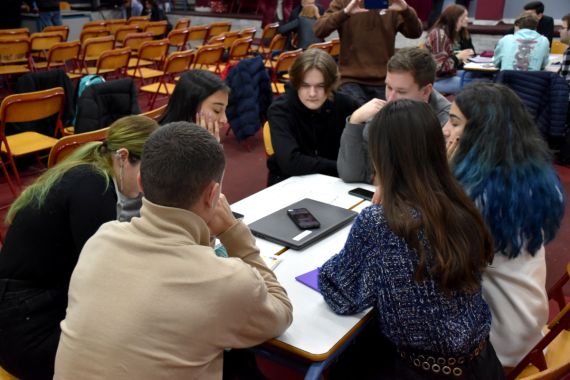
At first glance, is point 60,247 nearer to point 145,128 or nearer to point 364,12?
point 145,128

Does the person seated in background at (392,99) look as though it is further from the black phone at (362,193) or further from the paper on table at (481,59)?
the paper on table at (481,59)

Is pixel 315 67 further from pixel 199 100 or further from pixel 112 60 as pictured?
pixel 112 60

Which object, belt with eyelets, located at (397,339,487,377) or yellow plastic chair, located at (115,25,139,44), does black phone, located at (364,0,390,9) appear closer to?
belt with eyelets, located at (397,339,487,377)

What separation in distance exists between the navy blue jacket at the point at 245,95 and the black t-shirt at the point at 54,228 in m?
3.45

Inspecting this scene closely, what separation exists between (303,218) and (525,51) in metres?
4.10

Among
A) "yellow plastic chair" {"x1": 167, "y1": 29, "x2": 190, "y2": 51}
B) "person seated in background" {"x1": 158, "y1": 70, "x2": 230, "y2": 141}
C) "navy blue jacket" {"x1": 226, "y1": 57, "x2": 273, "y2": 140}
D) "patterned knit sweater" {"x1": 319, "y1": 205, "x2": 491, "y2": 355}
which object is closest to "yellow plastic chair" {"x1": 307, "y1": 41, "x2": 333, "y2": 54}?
"navy blue jacket" {"x1": 226, "y1": 57, "x2": 273, "y2": 140}

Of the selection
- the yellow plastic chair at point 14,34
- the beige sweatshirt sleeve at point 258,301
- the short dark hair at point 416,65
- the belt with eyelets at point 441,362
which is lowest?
the belt with eyelets at point 441,362

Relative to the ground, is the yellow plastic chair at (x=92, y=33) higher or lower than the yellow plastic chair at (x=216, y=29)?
higher

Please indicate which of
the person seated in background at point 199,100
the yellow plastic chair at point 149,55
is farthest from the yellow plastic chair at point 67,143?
the yellow plastic chair at point 149,55

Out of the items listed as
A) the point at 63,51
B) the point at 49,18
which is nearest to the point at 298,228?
the point at 63,51

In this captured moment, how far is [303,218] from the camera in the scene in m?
2.03

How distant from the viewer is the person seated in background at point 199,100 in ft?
8.20

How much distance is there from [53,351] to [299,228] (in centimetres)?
91

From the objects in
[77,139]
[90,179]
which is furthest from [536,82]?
[90,179]
